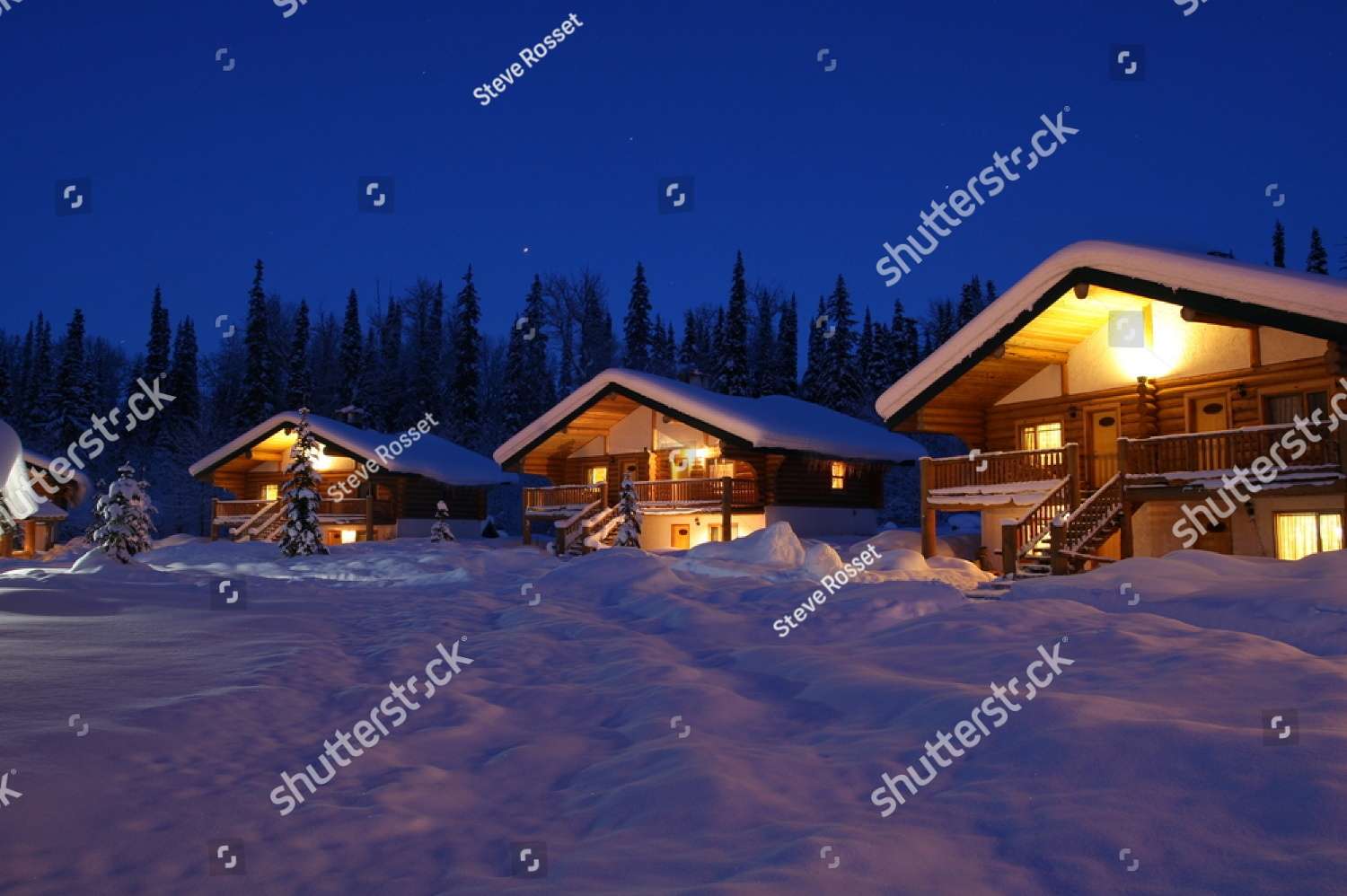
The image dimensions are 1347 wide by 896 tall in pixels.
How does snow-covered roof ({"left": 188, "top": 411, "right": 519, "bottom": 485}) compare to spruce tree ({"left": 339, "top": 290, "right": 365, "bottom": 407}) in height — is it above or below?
below

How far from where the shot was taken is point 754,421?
88.7ft

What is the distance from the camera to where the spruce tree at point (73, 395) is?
65.8 m

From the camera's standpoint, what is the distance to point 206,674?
8625 mm

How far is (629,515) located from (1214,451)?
15584mm

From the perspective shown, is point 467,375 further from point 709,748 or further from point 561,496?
point 709,748

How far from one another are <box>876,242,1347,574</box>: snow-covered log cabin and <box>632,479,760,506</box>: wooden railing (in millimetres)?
6656

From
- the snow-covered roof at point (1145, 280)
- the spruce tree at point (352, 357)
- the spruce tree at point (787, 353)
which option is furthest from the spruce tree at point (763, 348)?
the snow-covered roof at point (1145, 280)

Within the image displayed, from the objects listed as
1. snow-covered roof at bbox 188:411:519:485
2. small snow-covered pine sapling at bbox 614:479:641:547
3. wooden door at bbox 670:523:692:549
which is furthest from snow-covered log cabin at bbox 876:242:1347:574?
snow-covered roof at bbox 188:411:519:485

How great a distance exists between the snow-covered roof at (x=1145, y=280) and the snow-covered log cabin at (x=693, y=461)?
6543 mm

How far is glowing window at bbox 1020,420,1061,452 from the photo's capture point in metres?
21.8

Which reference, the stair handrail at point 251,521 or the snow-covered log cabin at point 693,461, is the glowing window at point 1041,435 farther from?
the stair handrail at point 251,521

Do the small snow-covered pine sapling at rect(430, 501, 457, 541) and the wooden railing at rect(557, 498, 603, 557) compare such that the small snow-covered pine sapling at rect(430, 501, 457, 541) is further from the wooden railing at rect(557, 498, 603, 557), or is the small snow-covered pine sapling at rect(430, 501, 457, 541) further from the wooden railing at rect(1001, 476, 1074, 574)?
the wooden railing at rect(1001, 476, 1074, 574)

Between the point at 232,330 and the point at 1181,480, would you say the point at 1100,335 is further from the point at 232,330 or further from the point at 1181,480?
the point at 232,330

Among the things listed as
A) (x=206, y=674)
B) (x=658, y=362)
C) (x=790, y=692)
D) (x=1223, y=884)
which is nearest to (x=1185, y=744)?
(x=1223, y=884)
